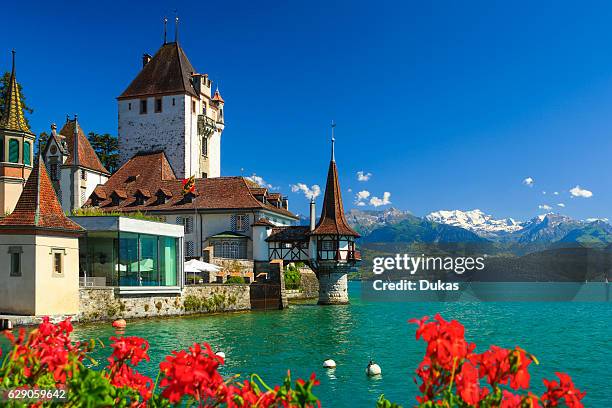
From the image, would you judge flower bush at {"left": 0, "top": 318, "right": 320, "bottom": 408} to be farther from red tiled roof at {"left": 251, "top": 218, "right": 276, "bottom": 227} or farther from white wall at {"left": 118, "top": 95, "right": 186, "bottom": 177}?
white wall at {"left": 118, "top": 95, "right": 186, "bottom": 177}

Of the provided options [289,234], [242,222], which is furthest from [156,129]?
[289,234]

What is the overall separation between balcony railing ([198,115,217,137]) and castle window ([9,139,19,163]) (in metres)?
36.2

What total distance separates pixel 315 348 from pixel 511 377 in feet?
81.7

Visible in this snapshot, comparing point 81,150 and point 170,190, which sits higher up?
point 81,150

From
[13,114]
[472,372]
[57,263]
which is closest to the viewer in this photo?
[472,372]

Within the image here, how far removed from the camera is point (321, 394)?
18.7 meters

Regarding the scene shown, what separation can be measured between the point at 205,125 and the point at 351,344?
158 feet

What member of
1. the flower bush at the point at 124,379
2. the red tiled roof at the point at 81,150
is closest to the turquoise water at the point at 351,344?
the flower bush at the point at 124,379

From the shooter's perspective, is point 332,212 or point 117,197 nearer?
point 332,212

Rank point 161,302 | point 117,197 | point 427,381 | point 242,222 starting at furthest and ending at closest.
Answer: point 117,197 < point 242,222 < point 161,302 < point 427,381

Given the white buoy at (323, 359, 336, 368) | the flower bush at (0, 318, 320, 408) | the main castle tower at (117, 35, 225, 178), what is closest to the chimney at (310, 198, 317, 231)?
the main castle tower at (117, 35, 225, 178)

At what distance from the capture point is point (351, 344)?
99.3 feet

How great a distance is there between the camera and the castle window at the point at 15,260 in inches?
1251

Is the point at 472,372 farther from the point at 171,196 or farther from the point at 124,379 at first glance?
the point at 171,196
